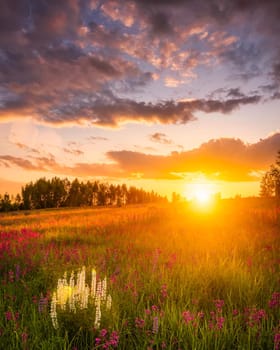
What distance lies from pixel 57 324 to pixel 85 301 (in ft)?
1.11

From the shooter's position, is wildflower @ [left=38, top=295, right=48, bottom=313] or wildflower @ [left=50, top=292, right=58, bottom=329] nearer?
wildflower @ [left=50, top=292, right=58, bottom=329]

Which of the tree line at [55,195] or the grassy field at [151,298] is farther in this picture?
the tree line at [55,195]

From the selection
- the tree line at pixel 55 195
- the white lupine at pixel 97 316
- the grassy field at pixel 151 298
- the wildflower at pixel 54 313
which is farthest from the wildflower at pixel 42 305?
the tree line at pixel 55 195

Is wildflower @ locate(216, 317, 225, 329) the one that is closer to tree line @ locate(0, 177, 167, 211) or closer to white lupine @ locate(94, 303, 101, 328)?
white lupine @ locate(94, 303, 101, 328)

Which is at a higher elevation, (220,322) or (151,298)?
(220,322)

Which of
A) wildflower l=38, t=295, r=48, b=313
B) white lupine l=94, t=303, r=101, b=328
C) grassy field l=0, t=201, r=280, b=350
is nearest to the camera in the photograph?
white lupine l=94, t=303, r=101, b=328

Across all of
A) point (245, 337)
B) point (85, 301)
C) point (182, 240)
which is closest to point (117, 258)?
point (182, 240)

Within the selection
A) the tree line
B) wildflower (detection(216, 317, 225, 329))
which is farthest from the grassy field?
the tree line

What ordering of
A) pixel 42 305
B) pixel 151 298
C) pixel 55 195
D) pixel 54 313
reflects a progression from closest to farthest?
1. pixel 54 313
2. pixel 42 305
3. pixel 151 298
4. pixel 55 195

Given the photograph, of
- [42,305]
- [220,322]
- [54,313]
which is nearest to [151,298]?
[220,322]

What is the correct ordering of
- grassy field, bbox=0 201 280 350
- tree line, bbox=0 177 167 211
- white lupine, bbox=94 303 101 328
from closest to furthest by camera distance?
white lupine, bbox=94 303 101 328, grassy field, bbox=0 201 280 350, tree line, bbox=0 177 167 211

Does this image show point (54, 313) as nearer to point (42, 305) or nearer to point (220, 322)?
point (42, 305)

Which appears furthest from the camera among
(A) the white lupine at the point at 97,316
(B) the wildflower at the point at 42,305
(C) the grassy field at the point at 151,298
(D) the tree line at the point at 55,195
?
(D) the tree line at the point at 55,195

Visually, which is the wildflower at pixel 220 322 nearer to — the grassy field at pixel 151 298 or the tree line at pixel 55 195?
the grassy field at pixel 151 298
